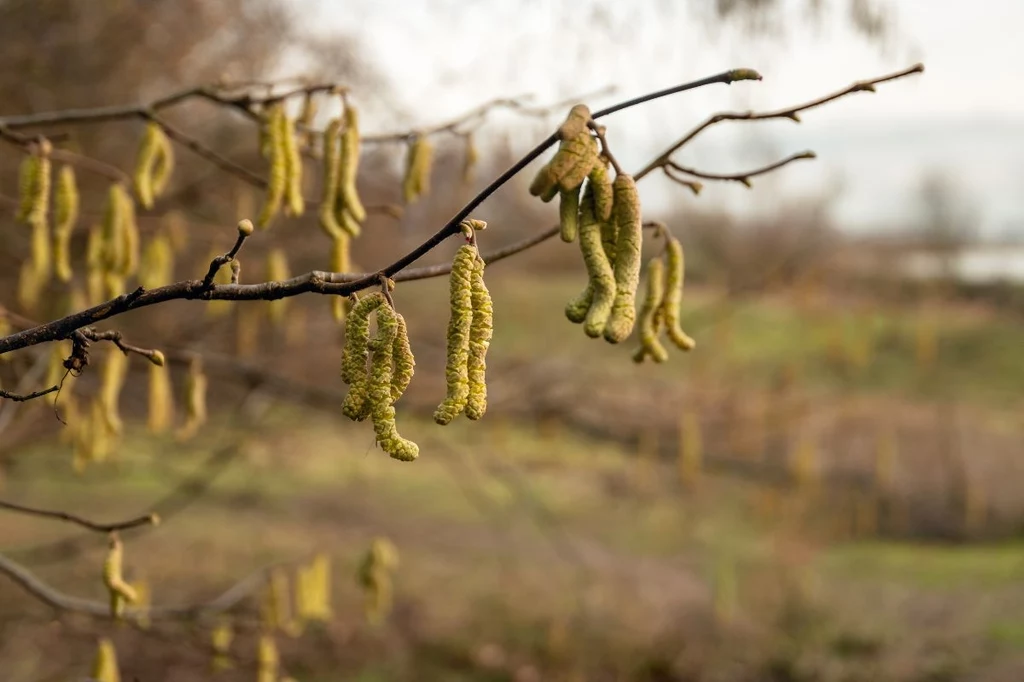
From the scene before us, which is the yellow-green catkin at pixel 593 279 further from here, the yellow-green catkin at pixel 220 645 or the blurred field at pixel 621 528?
the blurred field at pixel 621 528

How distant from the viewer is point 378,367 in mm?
1030

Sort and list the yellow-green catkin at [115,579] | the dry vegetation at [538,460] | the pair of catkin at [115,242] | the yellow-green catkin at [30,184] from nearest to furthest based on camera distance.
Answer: the yellow-green catkin at [115,579] → the yellow-green catkin at [30,184] → the pair of catkin at [115,242] → the dry vegetation at [538,460]

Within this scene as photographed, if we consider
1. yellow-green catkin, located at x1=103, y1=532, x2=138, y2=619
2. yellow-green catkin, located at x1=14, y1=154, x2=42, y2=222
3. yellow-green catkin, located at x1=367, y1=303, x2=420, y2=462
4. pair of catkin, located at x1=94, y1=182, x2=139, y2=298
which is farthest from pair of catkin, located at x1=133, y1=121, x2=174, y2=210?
yellow-green catkin, located at x1=367, y1=303, x2=420, y2=462

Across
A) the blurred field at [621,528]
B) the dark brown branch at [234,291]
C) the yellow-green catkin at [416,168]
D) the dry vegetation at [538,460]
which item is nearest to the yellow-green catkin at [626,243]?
the dark brown branch at [234,291]

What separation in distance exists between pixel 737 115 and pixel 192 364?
1675mm

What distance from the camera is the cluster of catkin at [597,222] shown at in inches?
42.8

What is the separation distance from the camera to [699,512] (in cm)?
881

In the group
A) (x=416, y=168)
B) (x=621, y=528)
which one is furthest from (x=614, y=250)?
(x=621, y=528)

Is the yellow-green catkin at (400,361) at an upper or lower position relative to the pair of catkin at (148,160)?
lower

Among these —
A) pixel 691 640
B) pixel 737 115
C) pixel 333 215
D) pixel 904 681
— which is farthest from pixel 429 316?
pixel 737 115

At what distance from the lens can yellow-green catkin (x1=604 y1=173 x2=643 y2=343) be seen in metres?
1.15

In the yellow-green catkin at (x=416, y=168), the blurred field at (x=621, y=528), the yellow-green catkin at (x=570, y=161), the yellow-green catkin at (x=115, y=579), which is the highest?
the yellow-green catkin at (x=416, y=168)

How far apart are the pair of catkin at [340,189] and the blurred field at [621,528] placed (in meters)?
3.47

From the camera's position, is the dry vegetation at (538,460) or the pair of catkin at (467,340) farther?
the dry vegetation at (538,460)
